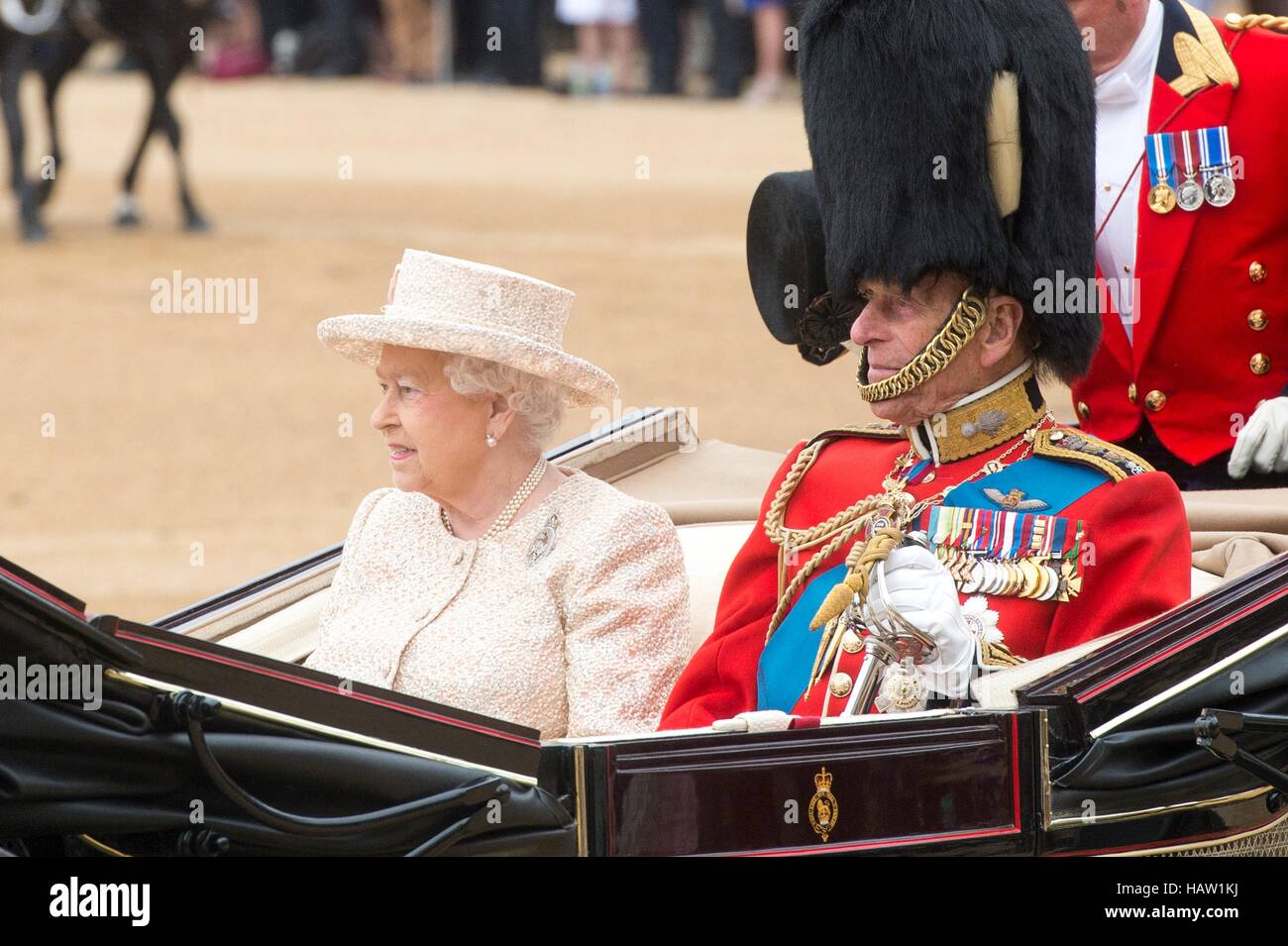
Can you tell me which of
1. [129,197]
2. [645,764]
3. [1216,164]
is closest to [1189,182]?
[1216,164]

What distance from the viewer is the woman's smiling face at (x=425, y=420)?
8.79 ft

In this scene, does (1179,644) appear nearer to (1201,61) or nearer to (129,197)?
(1201,61)

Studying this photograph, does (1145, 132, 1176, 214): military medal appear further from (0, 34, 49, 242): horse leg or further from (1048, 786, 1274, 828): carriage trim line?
(0, 34, 49, 242): horse leg

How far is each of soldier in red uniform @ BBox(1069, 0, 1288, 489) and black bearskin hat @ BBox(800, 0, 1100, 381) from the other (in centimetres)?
57

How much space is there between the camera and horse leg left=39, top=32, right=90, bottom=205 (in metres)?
10.6

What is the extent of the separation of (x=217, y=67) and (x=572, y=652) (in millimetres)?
15490

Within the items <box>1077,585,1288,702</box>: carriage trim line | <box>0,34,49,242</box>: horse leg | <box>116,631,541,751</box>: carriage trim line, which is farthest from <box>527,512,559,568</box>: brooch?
<box>0,34,49,242</box>: horse leg

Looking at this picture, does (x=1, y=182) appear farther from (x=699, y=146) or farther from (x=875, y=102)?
(x=875, y=102)

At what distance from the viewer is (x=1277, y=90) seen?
3.10 m

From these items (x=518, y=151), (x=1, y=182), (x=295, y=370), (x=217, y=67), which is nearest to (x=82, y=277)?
(x=295, y=370)

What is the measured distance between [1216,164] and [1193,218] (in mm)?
81

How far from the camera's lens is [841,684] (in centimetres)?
244

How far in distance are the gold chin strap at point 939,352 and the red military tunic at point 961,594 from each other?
0.47 feet
